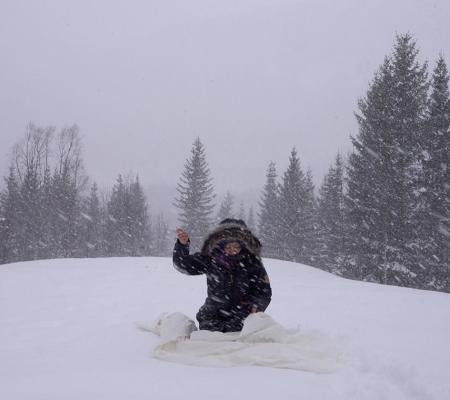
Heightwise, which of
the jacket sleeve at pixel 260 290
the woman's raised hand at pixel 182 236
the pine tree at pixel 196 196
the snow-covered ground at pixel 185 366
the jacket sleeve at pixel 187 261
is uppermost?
the pine tree at pixel 196 196

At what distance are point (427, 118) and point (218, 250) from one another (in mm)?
17051

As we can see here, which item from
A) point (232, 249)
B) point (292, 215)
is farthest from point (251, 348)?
point (292, 215)

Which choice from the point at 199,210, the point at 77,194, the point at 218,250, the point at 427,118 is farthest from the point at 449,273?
the point at 77,194

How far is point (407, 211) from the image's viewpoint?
55.8 ft

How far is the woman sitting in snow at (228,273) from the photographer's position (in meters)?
4.40

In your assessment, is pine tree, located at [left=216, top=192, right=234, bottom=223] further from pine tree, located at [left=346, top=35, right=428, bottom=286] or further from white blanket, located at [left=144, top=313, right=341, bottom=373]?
white blanket, located at [left=144, top=313, right=341, bottom=373]

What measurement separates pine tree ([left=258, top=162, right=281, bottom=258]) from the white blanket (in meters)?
29.6

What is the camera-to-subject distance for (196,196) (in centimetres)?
3497

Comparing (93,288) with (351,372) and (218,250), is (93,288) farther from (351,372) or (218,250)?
(351,372)

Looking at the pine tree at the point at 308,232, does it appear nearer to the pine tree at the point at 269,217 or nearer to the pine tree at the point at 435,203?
the pine tree at the point at 269,217

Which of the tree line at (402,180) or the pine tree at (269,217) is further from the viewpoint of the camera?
the pine tree at (269,217)

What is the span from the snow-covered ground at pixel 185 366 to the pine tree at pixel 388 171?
8.30 m

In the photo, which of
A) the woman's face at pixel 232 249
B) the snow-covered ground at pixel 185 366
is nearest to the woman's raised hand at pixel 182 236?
the woman's face at pixel 232 249

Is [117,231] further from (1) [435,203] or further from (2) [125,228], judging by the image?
(1) [435,203]
